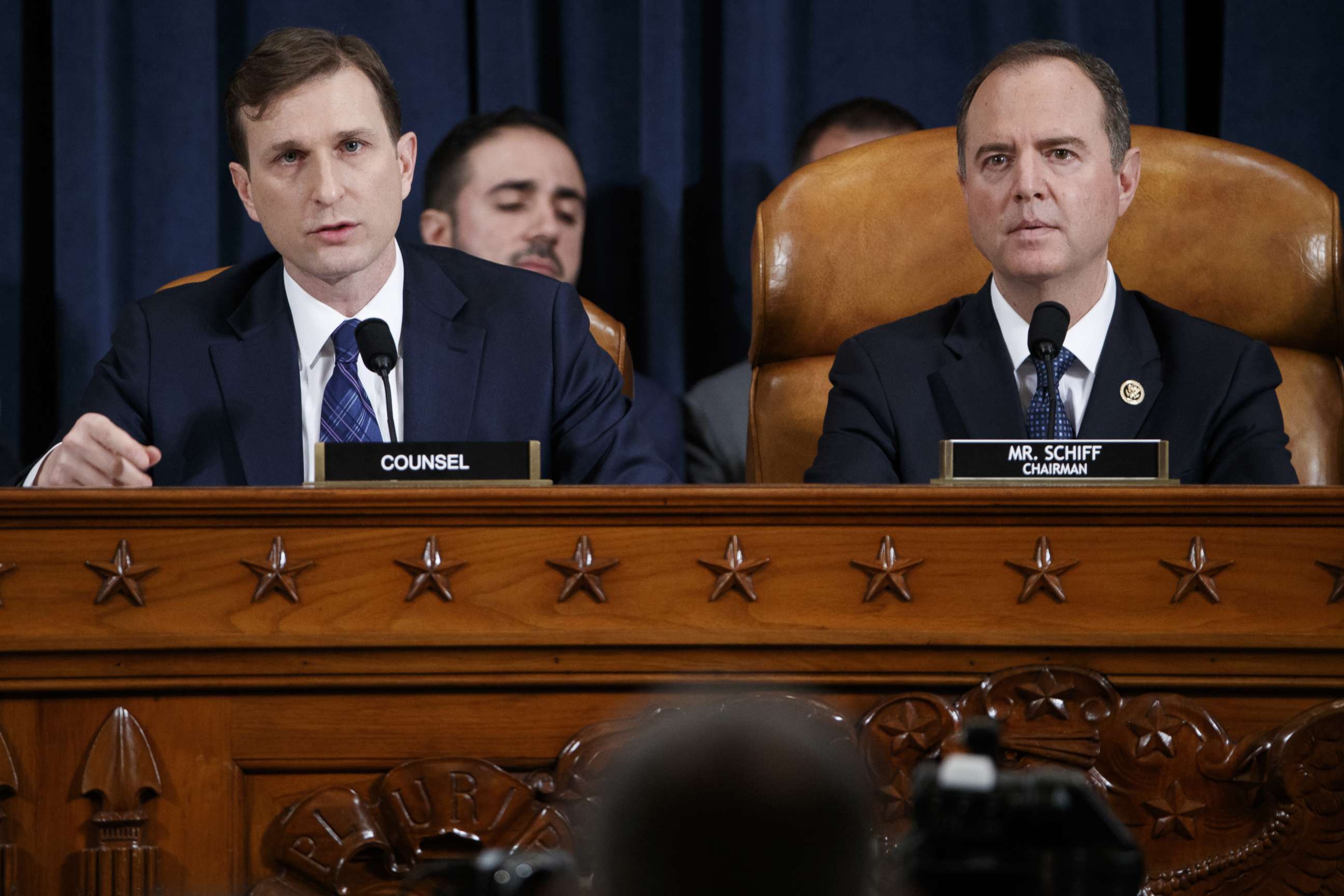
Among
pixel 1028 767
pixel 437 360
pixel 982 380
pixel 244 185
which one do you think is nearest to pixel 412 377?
pixel 437 360

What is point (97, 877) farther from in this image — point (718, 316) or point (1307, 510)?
point (718, 316)

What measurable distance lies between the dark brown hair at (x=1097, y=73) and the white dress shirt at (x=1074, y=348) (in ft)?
0.57

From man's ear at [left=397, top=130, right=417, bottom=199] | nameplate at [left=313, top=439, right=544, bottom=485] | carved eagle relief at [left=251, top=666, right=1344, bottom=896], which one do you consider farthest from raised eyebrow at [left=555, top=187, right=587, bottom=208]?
carved eagle relief at [left=251, top=666, right=1344, bottom=896]

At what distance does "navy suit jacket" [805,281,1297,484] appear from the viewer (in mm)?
1859

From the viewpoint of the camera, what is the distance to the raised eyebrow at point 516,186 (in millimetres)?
2869

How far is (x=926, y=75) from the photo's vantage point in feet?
10.2

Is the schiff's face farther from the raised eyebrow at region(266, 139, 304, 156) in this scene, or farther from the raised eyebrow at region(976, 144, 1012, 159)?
the raised eyebrow at region(976, 144, 1012, 159)

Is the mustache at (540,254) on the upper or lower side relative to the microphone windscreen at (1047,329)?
upper

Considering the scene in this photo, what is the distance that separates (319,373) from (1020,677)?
1027 mm

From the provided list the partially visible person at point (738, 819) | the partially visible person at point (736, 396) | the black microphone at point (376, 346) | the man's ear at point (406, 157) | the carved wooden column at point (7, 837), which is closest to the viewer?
the partially visible person at point (738, 819)

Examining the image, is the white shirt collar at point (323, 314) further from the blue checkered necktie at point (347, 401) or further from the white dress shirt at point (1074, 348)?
the white dress shirt at point (1074, 348)

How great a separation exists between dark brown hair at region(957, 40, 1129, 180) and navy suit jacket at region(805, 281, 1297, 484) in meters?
0.20

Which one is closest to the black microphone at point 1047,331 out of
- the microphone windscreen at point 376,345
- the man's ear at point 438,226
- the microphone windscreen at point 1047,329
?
the microphone windscreen at point 1047,329

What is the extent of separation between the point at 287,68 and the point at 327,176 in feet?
0.54
